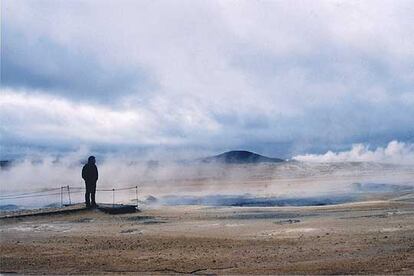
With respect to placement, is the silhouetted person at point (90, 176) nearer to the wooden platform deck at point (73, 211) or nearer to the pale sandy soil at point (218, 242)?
the wooden platform deck at point (73, 211)


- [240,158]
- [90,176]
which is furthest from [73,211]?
[240,158]

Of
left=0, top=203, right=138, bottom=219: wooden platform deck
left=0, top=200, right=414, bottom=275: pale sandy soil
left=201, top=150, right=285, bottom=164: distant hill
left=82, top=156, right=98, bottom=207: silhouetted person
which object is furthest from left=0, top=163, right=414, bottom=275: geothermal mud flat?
left=201, top=150, right=285, bottom=164: distant hill

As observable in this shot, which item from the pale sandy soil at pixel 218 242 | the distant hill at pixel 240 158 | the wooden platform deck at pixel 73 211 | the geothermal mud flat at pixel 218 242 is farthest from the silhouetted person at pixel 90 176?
the distant hill at pixel 240 158

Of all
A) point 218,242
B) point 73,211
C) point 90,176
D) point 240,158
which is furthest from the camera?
point 240,158

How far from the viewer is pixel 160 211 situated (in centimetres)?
2567

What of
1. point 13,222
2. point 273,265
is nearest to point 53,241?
point 13,222

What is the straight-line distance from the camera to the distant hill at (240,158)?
14788 cm

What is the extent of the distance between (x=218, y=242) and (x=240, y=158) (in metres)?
139

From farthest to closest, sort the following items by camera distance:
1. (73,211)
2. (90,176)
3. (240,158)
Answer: (240,158)
(90,176)
(73,211)

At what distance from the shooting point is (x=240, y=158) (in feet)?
509

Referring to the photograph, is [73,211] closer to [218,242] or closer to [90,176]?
[90,176]

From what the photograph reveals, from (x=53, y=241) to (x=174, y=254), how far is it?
4.57 metres

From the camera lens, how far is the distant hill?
147875 millimetres

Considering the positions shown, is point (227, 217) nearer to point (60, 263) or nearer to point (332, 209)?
point (332, 209)
